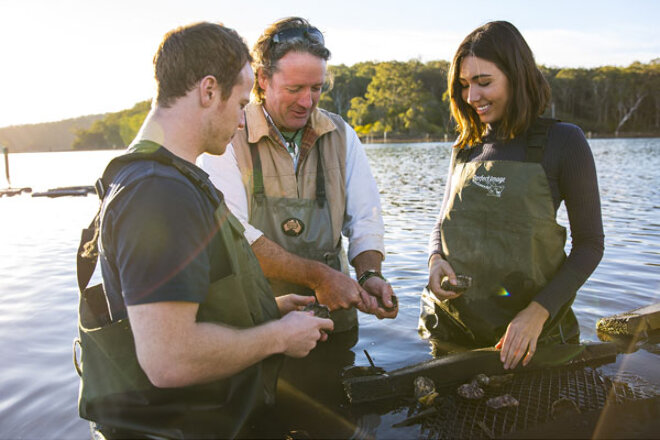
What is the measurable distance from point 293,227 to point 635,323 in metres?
3.42

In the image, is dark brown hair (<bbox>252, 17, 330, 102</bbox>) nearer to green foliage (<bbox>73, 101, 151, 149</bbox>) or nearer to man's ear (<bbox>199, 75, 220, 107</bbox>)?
man's ear (<bbox>199, 75, 220, 107</bbox>)

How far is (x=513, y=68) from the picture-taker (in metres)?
3.36

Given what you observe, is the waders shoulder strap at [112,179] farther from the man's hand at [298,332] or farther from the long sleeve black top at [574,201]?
the long sleeve black top at [574,201]

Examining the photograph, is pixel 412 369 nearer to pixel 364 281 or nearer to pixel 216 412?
pixel 364 281

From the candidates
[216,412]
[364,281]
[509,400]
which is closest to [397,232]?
[364,281]

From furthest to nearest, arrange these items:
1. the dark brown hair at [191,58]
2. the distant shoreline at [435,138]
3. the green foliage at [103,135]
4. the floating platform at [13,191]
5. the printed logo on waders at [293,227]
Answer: the green foliage at [103,135] < the distant shoreline at [435,138] < the floating platform at [13,191] < the printed logo on waders at [293,227] < the dark brown hair at [191,58]

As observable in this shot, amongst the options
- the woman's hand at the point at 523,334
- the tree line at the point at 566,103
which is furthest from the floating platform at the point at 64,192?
the tree line at the point at 566,103

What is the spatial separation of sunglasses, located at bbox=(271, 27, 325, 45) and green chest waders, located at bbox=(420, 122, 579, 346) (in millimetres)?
1403

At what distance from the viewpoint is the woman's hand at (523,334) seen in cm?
315

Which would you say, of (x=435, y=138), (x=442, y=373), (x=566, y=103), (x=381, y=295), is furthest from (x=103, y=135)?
(x=442, y=373)

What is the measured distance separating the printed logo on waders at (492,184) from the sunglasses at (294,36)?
1.54 metres

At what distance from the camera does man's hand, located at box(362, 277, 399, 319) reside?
3.67m

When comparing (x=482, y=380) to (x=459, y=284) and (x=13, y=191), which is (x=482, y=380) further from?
(x=13, y=191)

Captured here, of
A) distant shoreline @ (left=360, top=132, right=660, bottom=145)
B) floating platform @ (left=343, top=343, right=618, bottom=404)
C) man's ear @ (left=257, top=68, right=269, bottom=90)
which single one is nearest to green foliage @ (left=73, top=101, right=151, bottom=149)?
distant shoreline @ (left=360, top=132, right=660, bottom=145)
